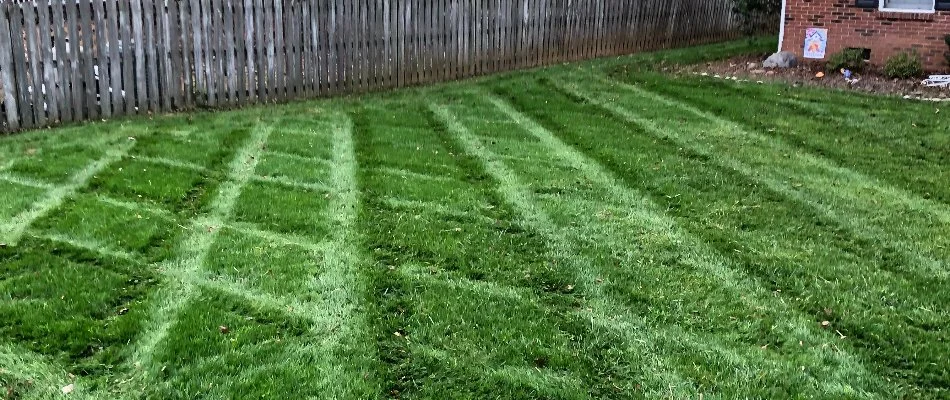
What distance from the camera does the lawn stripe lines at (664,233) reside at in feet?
13.5

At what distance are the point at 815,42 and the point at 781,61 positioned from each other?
0.78 meters

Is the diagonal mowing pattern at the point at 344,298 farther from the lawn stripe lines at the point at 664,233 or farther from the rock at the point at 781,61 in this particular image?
the rock at the point at 781,61

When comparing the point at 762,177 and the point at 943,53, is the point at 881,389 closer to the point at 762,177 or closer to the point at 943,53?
the point at 762,177

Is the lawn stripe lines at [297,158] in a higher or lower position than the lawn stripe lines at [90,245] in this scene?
higher

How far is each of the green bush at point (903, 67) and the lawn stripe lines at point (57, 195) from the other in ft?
30.9

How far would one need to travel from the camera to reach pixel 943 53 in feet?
39.7

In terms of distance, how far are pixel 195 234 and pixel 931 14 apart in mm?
10829

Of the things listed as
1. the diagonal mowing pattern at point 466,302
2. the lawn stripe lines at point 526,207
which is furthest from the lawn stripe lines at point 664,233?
the diagonal mowing pattern at point 466,302

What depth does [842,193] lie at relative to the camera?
6.34m

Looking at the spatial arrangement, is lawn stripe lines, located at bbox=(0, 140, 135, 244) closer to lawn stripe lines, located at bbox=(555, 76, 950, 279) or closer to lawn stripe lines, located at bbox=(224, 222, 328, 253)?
lawn stripe lines, located at bbox=(224, 222, 328, 253)

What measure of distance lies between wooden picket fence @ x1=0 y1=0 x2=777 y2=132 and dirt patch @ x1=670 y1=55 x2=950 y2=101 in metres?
2.19

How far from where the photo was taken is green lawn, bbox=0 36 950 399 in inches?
148

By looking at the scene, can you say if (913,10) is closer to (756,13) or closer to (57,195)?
(756,13)

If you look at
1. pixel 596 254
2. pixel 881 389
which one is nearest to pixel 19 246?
pixel 596 254
